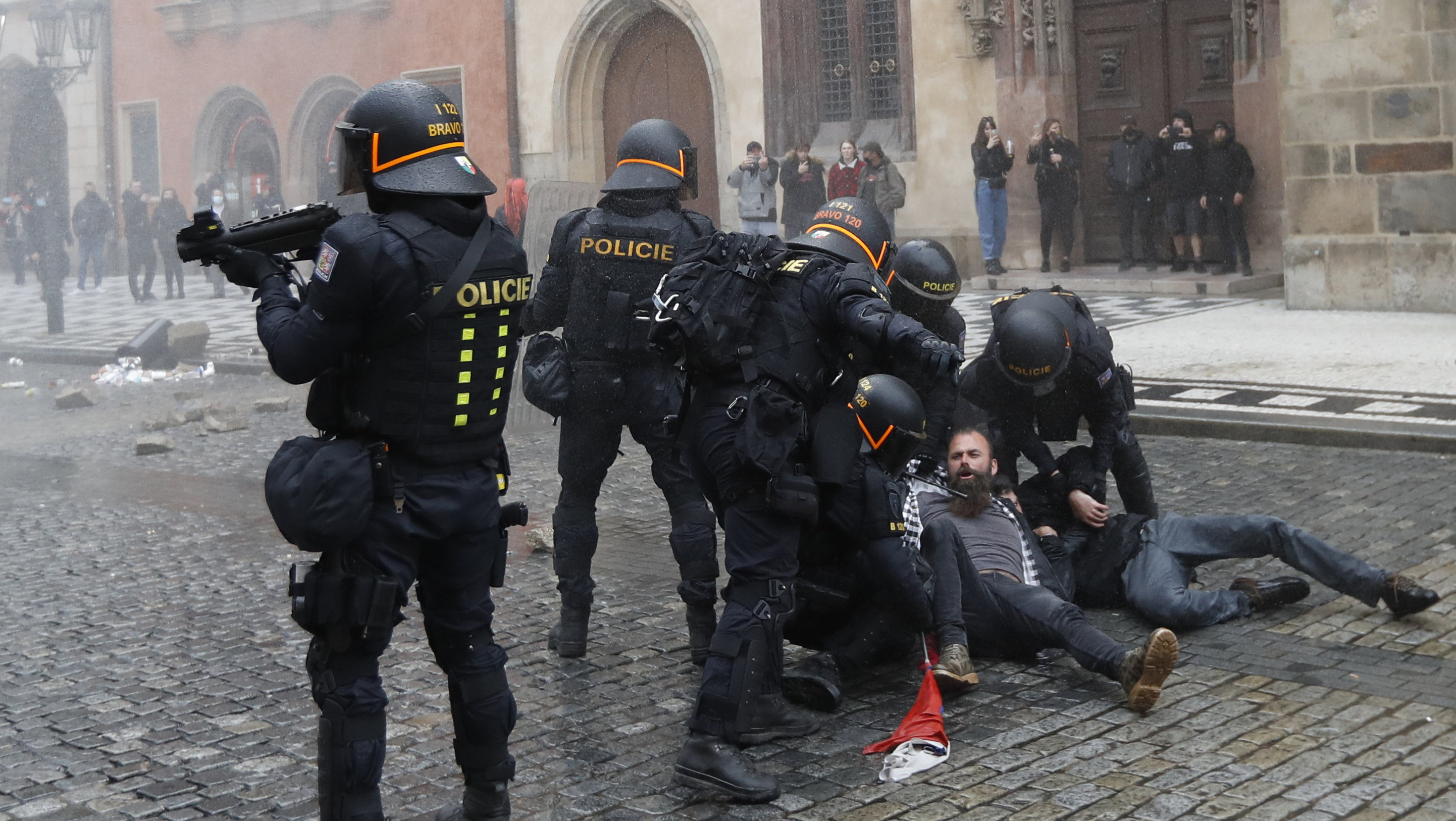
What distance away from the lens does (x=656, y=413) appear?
554 cm

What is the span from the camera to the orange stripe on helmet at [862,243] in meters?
4.72

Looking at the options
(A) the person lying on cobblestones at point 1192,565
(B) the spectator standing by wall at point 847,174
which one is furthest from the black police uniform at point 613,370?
(B) the spectator standing by wall at point 847,174

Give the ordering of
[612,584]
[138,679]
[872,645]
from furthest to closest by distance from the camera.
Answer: [612,584] < [138,679] < [872,645]

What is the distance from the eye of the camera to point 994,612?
17.1ft

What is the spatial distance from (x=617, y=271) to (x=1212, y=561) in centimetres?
237

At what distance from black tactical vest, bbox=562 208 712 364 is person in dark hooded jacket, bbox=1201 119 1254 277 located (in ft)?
37.3

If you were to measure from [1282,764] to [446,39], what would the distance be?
71.1 feet

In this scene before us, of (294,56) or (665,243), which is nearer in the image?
(665,243)

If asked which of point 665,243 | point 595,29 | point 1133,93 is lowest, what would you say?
point 665,243

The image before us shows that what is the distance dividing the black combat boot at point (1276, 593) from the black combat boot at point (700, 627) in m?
1.88

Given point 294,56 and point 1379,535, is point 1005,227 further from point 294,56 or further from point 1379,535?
point 294,56

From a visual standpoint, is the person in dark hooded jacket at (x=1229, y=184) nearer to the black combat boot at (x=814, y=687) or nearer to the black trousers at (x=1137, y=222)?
the black trousers at (x=1137, y=222)

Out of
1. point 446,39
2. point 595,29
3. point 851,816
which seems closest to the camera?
point 851,816

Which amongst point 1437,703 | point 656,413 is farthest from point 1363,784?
point 656,413
